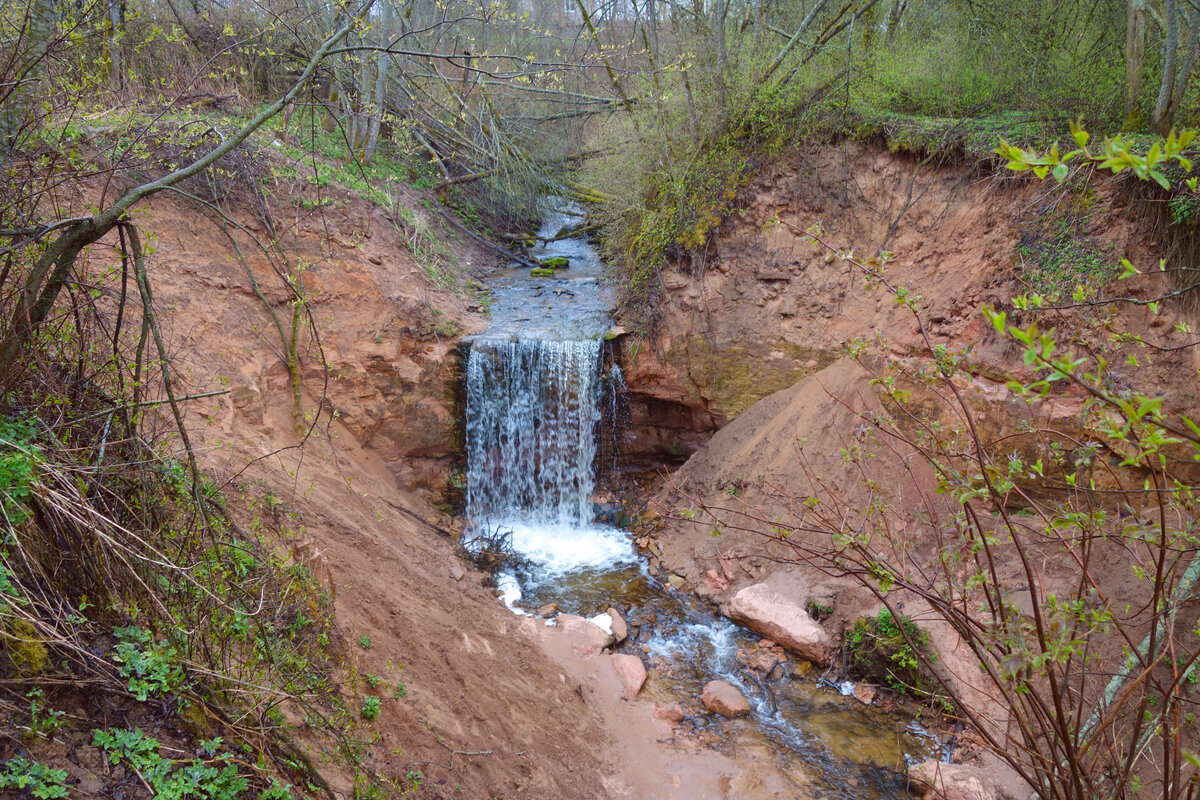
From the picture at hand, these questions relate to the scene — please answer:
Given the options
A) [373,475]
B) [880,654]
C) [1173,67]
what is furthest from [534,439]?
[1173,67]

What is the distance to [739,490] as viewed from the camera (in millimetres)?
7652

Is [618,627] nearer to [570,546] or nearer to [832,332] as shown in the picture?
[570,546]

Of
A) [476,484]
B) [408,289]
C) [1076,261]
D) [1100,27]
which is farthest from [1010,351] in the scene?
[408,289]

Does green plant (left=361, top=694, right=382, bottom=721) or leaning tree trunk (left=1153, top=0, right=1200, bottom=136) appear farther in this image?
leaning tree trunk (left=1153, top=0, right=1200, bottom=136)

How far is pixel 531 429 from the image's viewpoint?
859 centimetres

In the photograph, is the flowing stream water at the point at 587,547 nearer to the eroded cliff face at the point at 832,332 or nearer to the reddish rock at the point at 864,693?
the reddish rock at the point at 864,693

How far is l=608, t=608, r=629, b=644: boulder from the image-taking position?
6094 mm

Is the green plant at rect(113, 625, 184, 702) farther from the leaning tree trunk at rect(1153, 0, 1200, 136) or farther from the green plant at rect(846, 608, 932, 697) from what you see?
the leaning tree trunk at rect(1153, 0, 1200, 136)

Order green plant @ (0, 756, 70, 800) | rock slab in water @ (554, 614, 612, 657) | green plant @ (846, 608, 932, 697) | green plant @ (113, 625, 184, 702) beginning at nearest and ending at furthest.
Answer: green plant @ (0, 756, 70, 800) < green plant @ (113, 625, 184, 702) < green plant @ (846, 608, 932, 697) < rock slab in water @ (554, 614, 612, 657)

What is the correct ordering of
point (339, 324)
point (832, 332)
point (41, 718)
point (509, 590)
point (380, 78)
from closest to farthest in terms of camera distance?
point (41, 718) < point (509, 590) < point (339, 324) < point (832, 332) < point (380, 78)

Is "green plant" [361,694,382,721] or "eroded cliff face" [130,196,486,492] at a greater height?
"eroded cliff face" [130,196,486,492]

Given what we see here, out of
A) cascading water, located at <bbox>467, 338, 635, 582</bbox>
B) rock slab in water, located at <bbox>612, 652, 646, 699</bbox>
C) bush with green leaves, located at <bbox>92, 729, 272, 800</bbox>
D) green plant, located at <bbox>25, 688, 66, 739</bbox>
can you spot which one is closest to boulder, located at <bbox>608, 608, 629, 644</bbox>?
rock slab in water, located at <bbox>612, 652, 646, 699</bbox>

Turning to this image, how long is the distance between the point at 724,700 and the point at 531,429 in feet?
14.4

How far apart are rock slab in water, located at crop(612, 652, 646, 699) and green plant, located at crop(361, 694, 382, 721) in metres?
2.49
